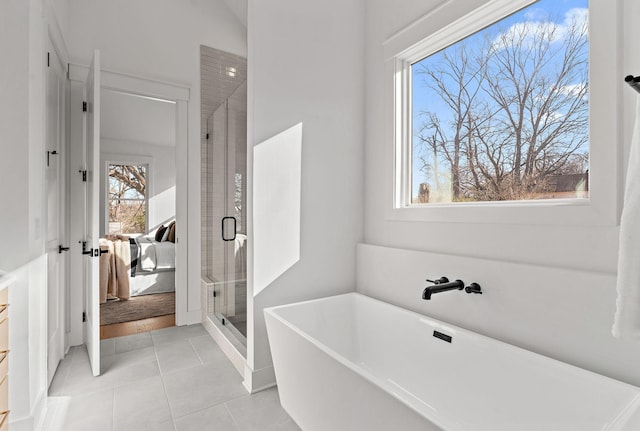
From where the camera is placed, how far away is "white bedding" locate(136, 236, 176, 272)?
14.9ft

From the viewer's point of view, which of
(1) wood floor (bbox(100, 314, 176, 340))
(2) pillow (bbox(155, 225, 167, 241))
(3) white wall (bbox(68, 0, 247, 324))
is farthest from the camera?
(2) pillow (bbox(155, 225, 167, 241))

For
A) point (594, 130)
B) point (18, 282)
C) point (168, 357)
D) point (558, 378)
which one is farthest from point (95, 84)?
point (558, 378)

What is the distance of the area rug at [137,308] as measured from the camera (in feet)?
11.7

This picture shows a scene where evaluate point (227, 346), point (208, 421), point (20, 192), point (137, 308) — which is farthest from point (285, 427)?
point (137, 308)

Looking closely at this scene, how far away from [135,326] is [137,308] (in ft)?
2.07

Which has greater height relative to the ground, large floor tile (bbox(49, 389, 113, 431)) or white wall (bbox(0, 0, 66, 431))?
white wall (bbox(0, 0, 66, 431))

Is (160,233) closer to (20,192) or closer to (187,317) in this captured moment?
(187,317)

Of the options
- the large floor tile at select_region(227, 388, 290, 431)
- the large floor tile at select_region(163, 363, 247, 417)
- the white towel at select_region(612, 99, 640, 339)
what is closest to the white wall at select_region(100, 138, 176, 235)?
the large floor tile at select_region(163, 363, 247, 417)

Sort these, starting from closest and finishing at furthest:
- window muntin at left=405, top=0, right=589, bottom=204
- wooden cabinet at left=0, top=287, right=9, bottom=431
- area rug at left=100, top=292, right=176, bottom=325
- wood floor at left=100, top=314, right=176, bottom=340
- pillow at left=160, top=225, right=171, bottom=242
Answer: wooden cabinet at left=0, top=287, right=9, bottom=431 → window muntin at left=405, top=0, right=589, bottom=204 → wood floor at left=100, top=314, right=176, bottom=340 → area rug at left=100, top=292, right=176, bottom=325 → pillow at left=160, top=225, right=171, bottom=242

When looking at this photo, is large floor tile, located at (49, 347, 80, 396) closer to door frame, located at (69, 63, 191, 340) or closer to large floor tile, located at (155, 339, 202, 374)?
large floor tile, located at (155, 339, 202, 374)

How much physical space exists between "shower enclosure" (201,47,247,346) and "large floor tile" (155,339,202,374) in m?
0.30

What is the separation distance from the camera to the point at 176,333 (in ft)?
10.4

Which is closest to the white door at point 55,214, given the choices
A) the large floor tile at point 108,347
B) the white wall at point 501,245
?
the large floor tile at point 108,347

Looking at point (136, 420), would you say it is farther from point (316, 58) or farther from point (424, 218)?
point (316, 58)
